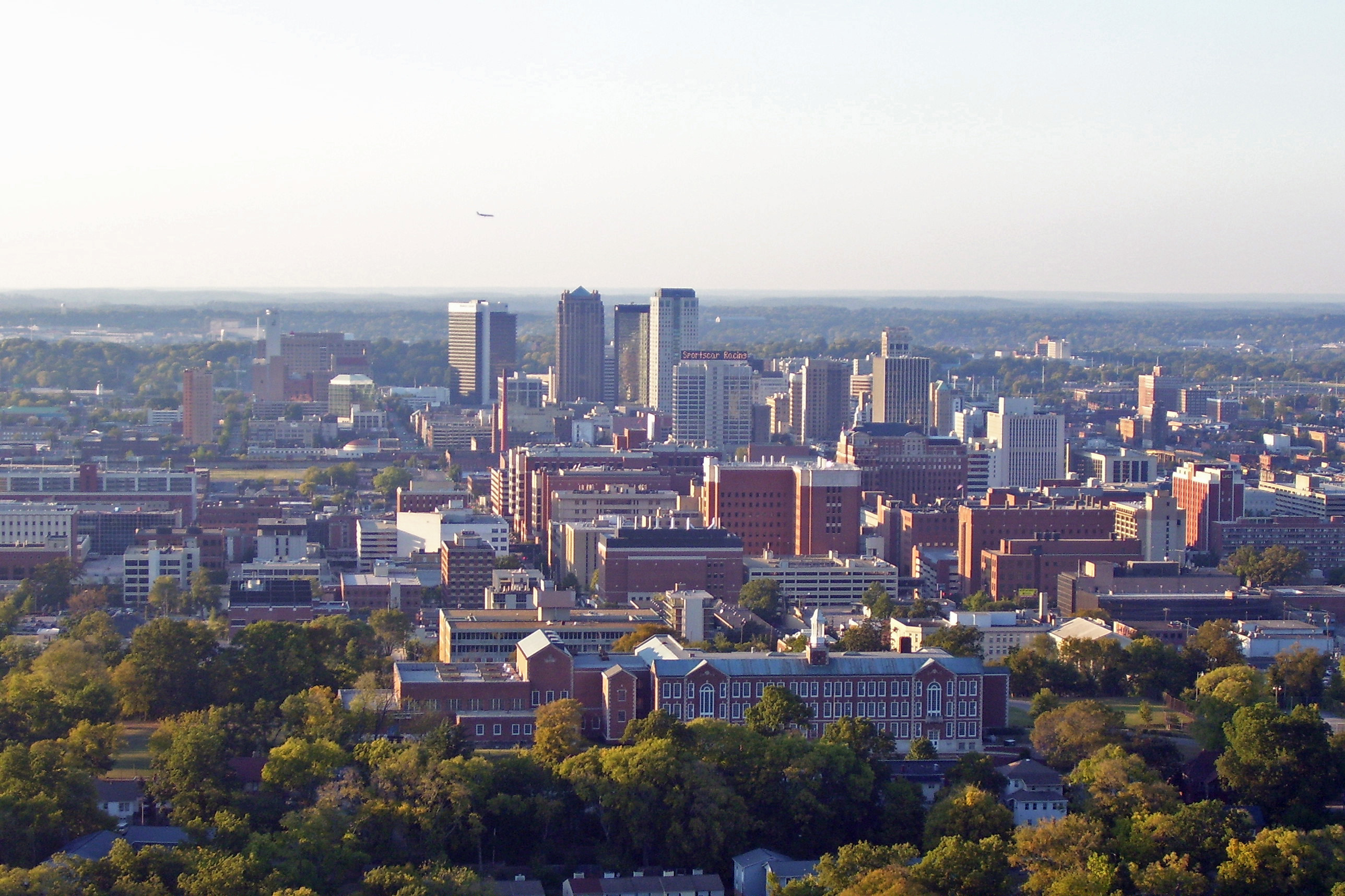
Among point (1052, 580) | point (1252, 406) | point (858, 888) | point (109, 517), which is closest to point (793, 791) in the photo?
point (858, 888)

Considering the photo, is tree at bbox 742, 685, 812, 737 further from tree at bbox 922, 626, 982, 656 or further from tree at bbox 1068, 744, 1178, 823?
tree at bbox 922, 626, 982, 656

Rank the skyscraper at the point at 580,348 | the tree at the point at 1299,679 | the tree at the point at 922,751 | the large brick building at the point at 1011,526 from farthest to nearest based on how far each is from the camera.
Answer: the skyscraper at the point at 580,348, the large brick building at the point at 1011,526, the tree at the point at 1299,679, the tree at the point at 922,751

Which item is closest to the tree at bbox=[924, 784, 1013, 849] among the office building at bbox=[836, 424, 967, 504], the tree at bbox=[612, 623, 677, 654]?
the tree at bbox=[612, 623, 677, 654]

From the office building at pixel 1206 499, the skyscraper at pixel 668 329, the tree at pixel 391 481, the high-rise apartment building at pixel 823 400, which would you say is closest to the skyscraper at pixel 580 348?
the skyscraper at pixel 668 329

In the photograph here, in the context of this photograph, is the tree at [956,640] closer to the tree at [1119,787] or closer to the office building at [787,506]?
the tree at [1119,787]

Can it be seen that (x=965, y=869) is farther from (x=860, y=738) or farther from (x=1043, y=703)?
(x=1043, y=703)
